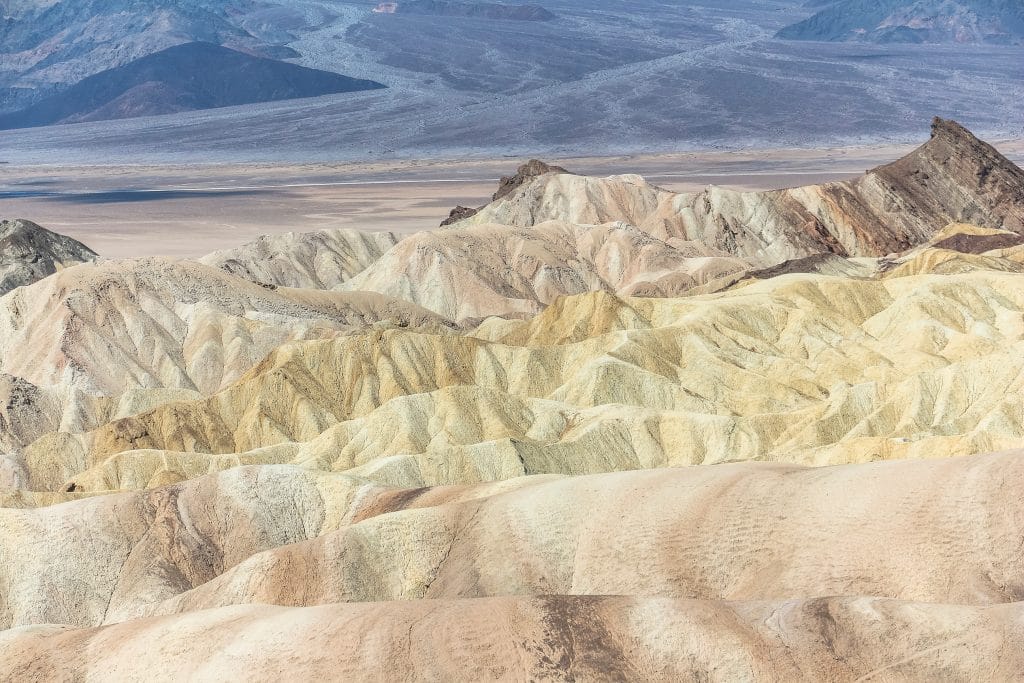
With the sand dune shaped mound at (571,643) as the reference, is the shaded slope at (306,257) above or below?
below

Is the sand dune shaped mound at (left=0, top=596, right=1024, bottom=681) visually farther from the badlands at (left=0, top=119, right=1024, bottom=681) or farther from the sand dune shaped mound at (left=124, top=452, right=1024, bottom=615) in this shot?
the sand dune shaped mound at (left=124, top=452, right=1024, bottom=615)

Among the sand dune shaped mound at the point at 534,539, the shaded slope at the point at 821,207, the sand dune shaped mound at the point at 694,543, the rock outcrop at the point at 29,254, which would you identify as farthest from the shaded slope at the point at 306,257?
the sand dune shaped mound at the point at 694,543

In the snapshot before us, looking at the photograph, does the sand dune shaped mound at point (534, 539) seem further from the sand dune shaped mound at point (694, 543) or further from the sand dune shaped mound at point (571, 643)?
the sand dune shaped mound at point (571, 643)

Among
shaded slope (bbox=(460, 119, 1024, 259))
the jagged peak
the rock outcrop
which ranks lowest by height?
shaded slope (bbox=(460, 119, 1024, 259))


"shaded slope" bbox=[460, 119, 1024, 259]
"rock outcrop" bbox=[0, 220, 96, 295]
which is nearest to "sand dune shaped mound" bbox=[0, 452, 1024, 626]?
"rock outcrop" bbox=[0, 220, 96, 295]

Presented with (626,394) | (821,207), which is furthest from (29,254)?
(821,207)

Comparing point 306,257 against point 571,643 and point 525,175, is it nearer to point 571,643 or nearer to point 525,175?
point 525,175

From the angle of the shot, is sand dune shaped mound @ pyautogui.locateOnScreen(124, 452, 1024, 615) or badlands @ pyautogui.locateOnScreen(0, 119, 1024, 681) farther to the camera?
sand dune shaped mound @ pyautogui.locateOnScreen(124, 452, 1024, 615)

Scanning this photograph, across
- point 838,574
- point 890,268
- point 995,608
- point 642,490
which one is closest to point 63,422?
point 642,490

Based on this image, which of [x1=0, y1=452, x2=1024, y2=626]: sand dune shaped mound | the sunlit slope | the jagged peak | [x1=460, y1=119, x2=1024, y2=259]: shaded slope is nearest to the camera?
[x1=0, y1=452, x2=1024, y2=626]: sand dune shaped mound
